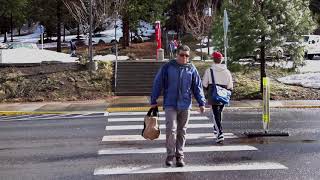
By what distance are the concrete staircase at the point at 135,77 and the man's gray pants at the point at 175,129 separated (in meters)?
15.0

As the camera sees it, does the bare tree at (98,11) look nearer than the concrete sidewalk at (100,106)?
No

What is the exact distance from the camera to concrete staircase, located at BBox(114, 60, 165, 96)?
23844 millimetres

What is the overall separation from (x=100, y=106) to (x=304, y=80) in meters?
9.40

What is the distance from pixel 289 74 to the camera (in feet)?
84.8

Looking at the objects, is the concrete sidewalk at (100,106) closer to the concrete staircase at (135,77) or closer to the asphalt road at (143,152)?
the concrete staircase at (135,77)

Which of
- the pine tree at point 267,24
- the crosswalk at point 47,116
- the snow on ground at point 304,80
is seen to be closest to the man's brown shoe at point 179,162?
the crosswalk at point 47,116

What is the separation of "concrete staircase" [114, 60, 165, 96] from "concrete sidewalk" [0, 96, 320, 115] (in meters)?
2.09

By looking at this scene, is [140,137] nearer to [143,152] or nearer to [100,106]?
[143,152]

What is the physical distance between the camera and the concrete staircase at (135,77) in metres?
23.8

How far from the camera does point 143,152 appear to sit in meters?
9.80

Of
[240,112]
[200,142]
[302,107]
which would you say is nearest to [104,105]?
[240,112]

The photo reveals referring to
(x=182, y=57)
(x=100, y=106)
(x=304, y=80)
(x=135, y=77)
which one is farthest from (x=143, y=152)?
(x=135, y=77)

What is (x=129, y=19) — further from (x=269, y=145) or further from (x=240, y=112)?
(x=269, y=145)

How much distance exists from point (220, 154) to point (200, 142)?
1294 mm
